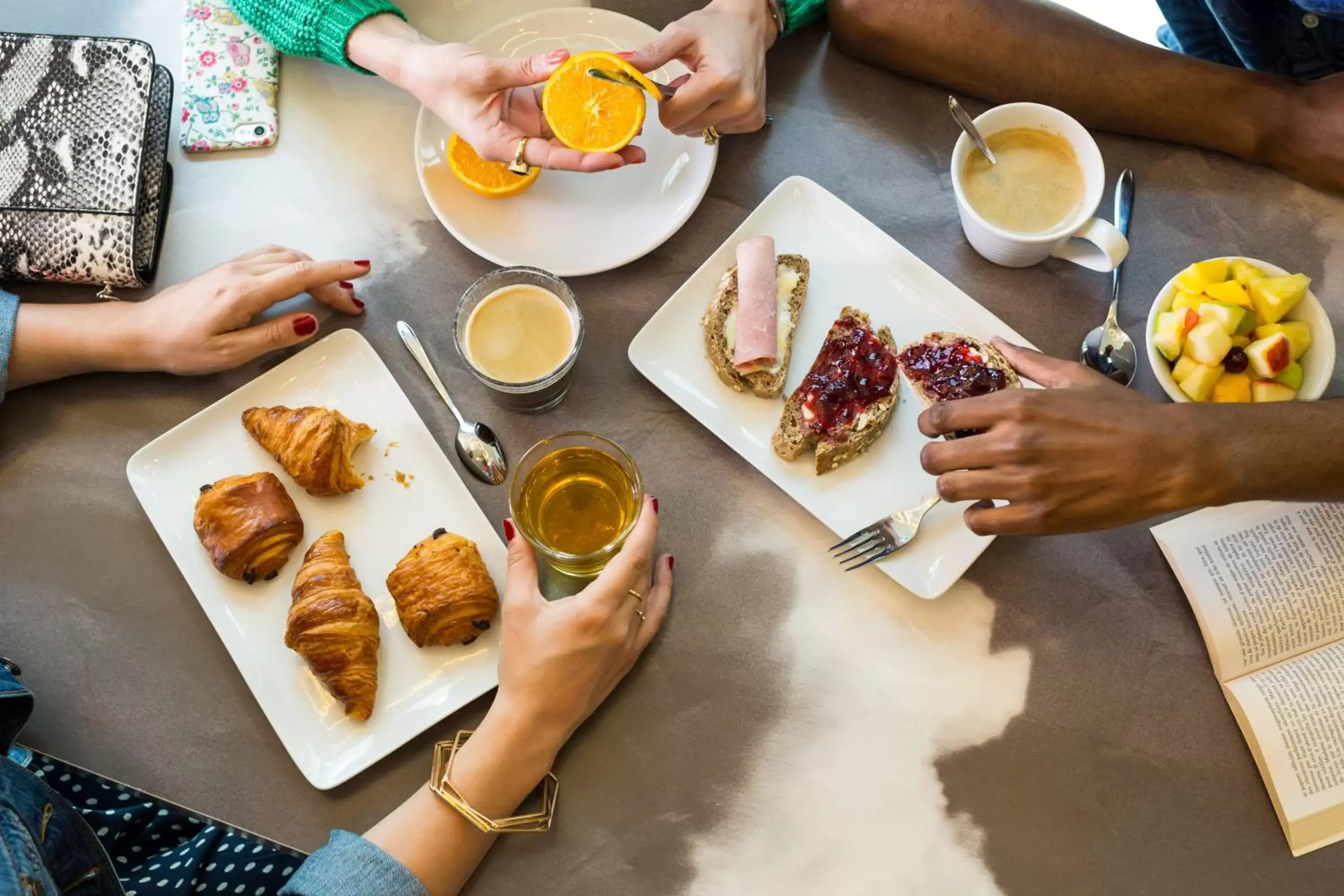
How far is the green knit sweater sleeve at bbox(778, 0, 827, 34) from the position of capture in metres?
1.71

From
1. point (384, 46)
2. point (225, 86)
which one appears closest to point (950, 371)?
point (384, 46)

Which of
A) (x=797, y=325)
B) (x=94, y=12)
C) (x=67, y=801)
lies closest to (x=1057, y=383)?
(x=797, y=325)

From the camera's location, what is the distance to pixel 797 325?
1654mm

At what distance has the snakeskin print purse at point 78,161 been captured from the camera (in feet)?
5.37

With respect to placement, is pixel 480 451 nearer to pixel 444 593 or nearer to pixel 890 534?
pixel 444 593

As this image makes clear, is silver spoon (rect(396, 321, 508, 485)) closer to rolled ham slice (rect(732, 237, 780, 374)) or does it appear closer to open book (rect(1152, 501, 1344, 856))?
rolled ham slice (rect(732, 237, 780, 374))

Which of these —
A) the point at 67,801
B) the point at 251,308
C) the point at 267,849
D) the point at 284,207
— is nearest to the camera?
the point at 67,801

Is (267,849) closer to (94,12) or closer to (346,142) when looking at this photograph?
(346,142)

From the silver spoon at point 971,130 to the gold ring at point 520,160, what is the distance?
724mm

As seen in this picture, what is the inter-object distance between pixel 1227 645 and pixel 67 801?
68.8 inches

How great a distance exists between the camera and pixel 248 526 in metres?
1.49

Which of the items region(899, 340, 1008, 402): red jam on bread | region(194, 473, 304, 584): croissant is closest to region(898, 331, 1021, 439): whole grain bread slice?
region(899, 340, 1008, 402): red jam on bread

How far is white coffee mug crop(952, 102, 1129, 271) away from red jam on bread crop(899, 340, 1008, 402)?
0.64ft

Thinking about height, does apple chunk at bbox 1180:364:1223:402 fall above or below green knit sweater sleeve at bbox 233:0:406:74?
below
